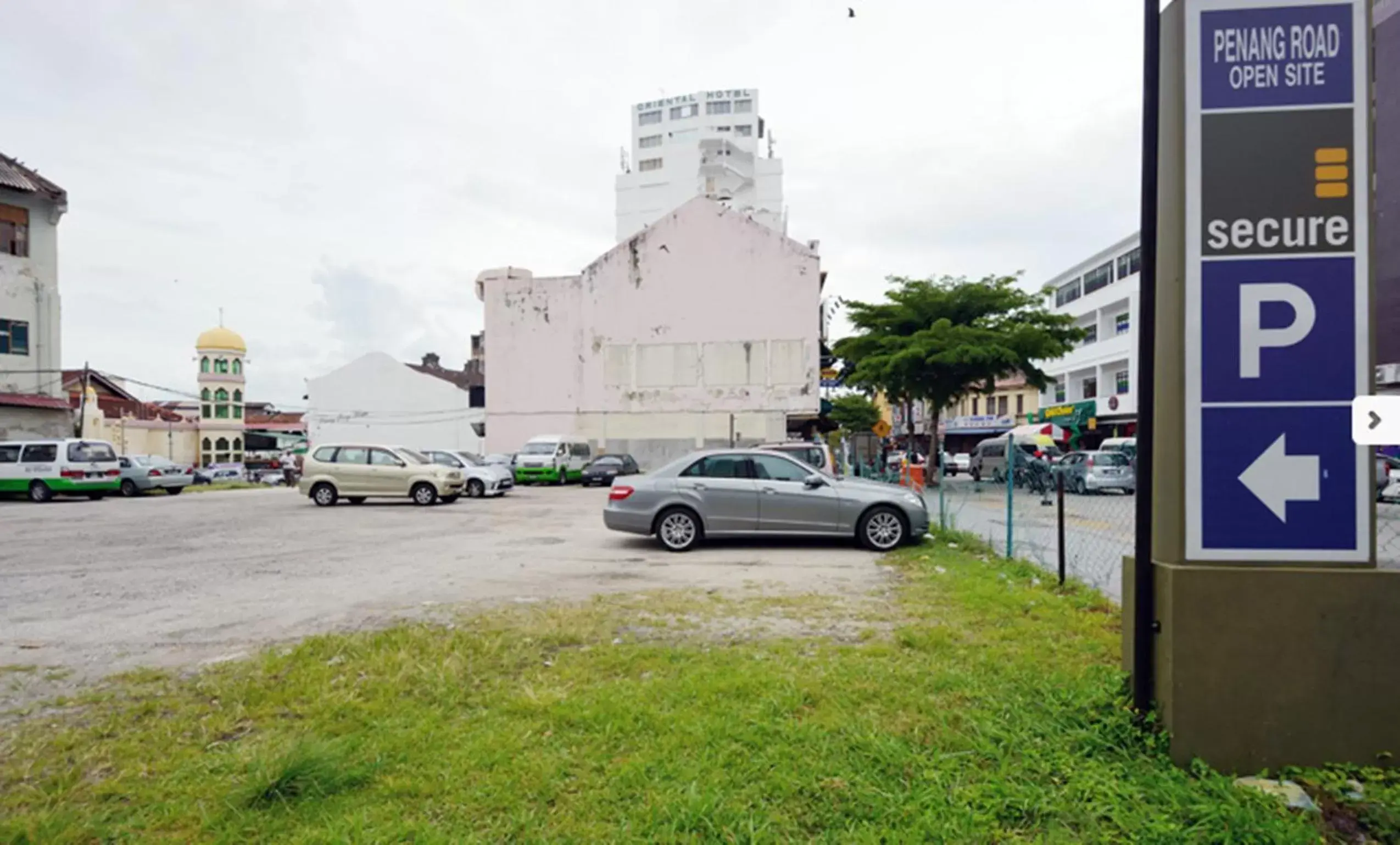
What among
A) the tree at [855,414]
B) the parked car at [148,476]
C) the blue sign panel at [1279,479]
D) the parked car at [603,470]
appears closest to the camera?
the blue sign panel at [1279,479]

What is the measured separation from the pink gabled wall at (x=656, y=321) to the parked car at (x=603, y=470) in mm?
8270

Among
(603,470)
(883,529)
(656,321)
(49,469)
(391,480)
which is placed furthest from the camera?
(656,321)

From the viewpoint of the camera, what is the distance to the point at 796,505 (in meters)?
10.3

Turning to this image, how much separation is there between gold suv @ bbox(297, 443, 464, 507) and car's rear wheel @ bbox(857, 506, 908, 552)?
11965mm

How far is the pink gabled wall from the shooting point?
122 ft

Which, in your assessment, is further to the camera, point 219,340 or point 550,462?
point 219,340

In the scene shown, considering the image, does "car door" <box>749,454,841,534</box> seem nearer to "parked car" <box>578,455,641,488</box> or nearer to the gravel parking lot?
the gravel parking lot

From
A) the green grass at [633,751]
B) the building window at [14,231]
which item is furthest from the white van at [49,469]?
the green grass at [633,751]

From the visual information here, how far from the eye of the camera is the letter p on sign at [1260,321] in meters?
3.41

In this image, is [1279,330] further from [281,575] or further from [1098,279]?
[1098,279]

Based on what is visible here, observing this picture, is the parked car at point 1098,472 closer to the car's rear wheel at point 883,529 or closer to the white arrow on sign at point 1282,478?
the car's rear wheel at point 883,529

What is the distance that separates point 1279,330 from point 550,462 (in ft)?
91.1

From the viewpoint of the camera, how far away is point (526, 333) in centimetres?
4044

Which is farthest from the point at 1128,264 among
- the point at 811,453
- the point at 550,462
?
the point at 811,453
